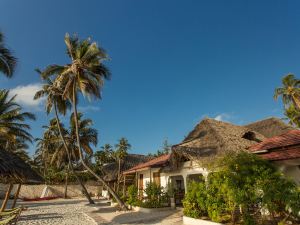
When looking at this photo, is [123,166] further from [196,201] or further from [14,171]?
[14,171]

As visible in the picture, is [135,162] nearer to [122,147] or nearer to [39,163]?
[122,147]

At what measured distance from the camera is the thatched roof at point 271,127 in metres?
17.4

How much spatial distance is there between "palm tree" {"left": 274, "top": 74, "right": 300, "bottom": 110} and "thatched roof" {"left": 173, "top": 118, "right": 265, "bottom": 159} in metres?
11.5

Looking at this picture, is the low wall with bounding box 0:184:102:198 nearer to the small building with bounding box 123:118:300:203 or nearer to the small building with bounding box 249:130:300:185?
the small building with bounding box 123:118:300:203

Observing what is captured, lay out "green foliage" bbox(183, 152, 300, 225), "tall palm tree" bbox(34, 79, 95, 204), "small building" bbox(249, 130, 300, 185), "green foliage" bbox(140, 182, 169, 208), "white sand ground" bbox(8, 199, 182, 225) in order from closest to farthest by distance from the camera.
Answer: "green foliage" bbox(183, 152, 300, 225) → "small building" bbox(249, 130, 300, 185) → "white sand ground" bbox(8, 199, 182, 225) → "green foliage" bbox(140, 182, 169, 208) → "tall palm tree" bbox(34, 79, 95, 204)

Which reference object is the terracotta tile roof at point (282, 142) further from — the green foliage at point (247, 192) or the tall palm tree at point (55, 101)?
the tall palm tree at point (55, 101)

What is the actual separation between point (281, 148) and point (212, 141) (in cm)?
394

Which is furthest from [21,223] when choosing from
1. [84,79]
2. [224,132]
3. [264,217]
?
[224,132]

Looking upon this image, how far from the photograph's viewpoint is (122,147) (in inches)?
1051

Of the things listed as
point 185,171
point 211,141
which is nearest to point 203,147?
point 211,141

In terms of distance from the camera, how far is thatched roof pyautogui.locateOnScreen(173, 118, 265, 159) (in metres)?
12.0

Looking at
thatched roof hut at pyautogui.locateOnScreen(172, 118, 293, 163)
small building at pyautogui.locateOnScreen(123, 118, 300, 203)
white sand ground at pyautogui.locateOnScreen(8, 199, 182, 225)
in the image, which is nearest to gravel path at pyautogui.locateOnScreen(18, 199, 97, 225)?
white sand ground at pyautogui.locateOnScreen(8, 199, 182, 225)

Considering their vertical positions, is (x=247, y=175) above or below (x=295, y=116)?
below

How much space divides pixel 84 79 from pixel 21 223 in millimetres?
9006
